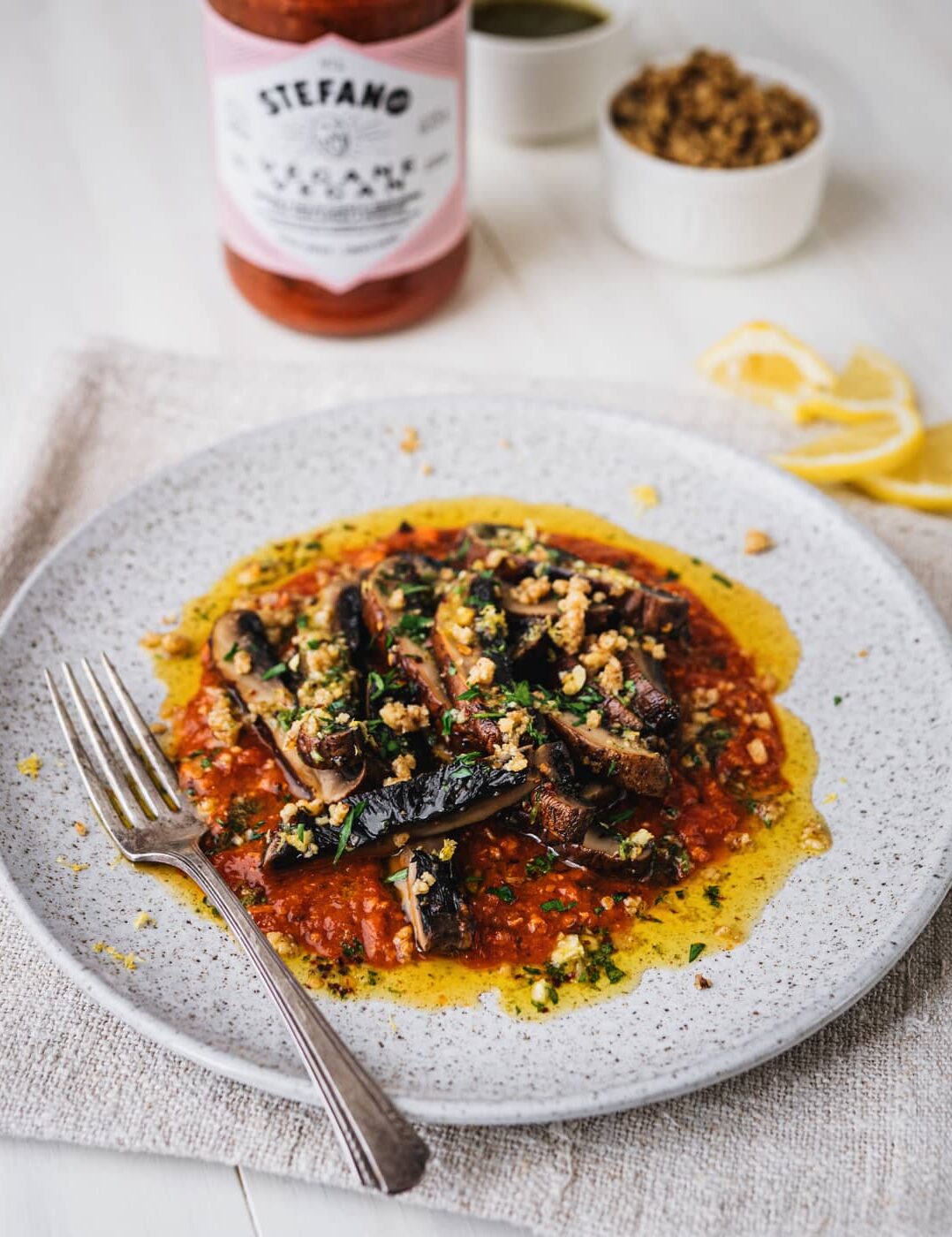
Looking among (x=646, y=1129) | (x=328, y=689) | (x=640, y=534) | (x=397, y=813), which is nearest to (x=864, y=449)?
(x=640, y=534)

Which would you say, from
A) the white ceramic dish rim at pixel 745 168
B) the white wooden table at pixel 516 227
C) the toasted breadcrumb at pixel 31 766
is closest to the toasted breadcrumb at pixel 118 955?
the toasted breadcrumb at pixel 31 766

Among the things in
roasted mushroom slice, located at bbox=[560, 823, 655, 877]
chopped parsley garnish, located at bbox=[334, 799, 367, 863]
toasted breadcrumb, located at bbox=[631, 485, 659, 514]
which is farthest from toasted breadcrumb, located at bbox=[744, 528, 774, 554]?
chopped parsley garnish, located at bbox=[334, 799, 367, 863]

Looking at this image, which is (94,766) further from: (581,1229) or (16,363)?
(16,363)

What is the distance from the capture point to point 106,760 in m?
3.24

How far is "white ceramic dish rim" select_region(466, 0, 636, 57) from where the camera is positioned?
18.7ft

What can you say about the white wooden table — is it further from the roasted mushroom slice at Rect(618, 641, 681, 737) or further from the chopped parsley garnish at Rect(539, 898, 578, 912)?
the chopped parsley garnish at Rect(539, 898, 578, 912)

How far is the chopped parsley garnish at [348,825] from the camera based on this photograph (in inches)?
117

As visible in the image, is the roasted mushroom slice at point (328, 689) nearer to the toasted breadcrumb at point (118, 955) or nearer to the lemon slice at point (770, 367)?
the toasted breadcrumb at point (118, 955)

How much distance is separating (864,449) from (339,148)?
197cm

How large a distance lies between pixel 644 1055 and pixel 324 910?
0.76m

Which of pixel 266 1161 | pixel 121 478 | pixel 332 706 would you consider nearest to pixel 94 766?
pixel 332 706

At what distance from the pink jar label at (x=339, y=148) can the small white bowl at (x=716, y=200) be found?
0.80m

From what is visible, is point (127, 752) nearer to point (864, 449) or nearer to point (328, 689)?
point (328, 689)

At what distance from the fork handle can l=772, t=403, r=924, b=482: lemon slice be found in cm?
243
